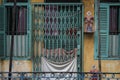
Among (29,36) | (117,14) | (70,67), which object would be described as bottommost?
(70,67)

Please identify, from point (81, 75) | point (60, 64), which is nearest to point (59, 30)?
point (60, 64)

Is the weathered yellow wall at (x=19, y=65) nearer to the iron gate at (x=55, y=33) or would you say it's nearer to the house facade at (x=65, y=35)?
the house facade at (x=65, y=35)

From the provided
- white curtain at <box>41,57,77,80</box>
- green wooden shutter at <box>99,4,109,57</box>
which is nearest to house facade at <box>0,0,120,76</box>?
green wooden shutter at <box>99,4,109,57</box>

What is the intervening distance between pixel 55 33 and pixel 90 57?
1.12 meters

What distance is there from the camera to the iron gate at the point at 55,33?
9406mm

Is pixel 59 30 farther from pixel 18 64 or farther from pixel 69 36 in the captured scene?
pixel 18 64

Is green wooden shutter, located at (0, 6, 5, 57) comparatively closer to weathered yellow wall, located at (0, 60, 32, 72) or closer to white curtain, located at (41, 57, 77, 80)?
weathered yellow wall, located at (0, 60, 32, 72)

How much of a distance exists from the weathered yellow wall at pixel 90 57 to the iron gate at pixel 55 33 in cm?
16

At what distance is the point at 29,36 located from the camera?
9.40 m

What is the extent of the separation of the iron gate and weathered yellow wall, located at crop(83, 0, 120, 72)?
0.52 ft

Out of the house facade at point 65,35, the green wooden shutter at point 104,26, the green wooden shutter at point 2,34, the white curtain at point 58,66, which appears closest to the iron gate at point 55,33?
the house facade at point 65,35

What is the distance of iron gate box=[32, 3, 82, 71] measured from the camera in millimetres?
9406

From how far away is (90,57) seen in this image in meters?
9.42

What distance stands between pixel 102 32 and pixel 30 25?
190 cm
